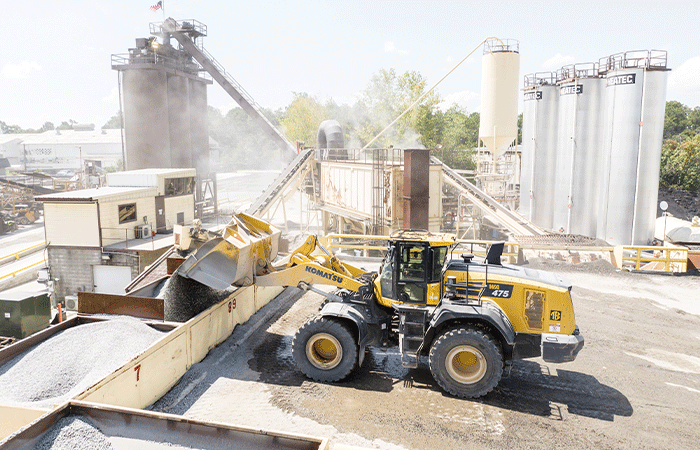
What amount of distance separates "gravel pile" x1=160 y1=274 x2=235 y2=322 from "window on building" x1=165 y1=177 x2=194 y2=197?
40.3 ft

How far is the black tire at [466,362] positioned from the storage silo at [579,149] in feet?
70.9

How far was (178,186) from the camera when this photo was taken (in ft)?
72.1

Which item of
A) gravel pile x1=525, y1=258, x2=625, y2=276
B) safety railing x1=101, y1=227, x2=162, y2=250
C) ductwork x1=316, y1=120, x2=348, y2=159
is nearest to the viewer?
gravel pile x1=525, y1=258, x2=625, y2=276

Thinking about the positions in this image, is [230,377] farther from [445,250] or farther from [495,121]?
[495,121]

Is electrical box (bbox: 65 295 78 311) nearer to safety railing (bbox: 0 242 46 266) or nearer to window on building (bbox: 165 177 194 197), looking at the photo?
window on building (bbox: 165 177 194 197)

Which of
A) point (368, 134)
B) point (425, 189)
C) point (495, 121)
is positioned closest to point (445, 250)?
point (425, 189)

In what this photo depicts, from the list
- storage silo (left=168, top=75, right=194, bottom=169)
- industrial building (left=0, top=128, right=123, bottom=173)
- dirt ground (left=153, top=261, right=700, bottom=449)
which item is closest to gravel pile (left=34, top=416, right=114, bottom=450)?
dirt ground (left=153, top=261, right=700, bottom=449)

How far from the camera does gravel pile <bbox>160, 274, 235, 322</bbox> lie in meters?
9.34

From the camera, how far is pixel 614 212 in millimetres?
24719

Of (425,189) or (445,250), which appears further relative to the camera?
(425,189)

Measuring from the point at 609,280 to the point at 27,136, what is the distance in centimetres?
9919

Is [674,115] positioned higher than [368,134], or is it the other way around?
[674,115]

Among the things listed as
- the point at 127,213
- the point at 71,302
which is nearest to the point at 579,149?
the point at 127,213

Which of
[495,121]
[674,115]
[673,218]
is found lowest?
[673,218]
